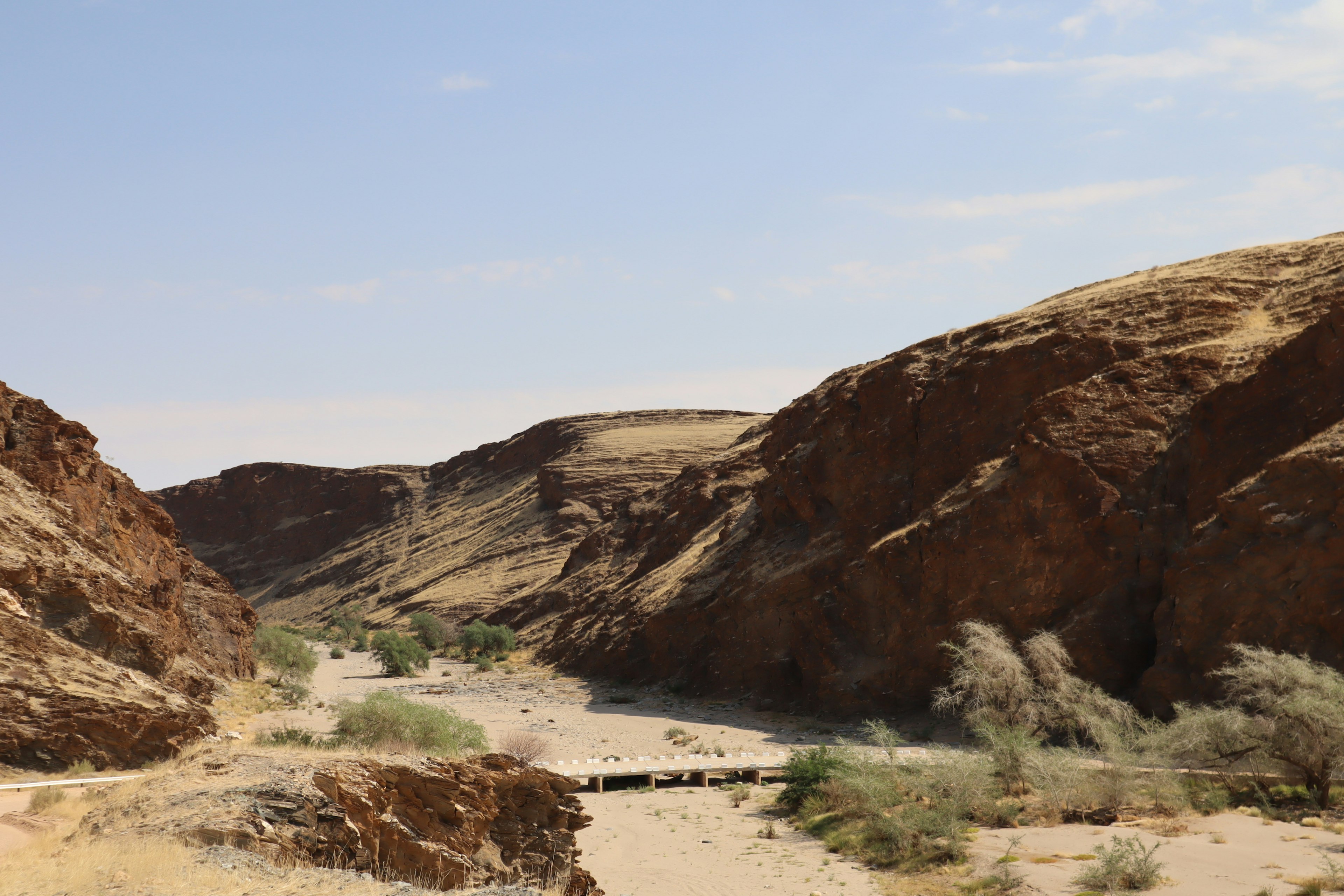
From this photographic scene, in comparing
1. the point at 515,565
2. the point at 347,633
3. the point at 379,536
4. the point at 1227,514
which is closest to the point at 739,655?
the point at 1227,514

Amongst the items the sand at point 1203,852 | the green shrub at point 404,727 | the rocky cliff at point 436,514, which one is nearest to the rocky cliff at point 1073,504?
the sand at point 1203,852

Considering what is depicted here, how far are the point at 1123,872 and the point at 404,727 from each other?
38.4 ft

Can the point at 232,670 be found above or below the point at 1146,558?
below

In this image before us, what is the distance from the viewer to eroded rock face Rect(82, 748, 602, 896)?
9336 mm

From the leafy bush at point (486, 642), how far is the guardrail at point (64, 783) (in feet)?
121

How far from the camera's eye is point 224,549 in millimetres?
110000

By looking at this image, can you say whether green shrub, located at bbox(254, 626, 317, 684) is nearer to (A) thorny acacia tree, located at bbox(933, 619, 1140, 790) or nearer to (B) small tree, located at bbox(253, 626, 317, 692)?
(B) small tree, located at bbox(253, 626, 317, 692)

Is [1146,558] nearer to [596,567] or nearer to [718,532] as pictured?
[718,532]

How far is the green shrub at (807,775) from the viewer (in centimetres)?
1889

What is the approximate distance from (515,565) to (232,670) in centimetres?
3743

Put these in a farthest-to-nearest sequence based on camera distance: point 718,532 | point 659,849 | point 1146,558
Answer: point 718,532
point 1146,558
point 659,849

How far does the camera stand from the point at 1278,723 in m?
16.5

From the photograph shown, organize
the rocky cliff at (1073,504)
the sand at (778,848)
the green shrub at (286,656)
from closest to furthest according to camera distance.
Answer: the sand at (778,848), the rocky cliff at (1073,504), the green shrub at (286,656)

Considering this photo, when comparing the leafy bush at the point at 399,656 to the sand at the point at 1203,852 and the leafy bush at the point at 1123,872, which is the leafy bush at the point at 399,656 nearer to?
the sand at the point at 1203,852
